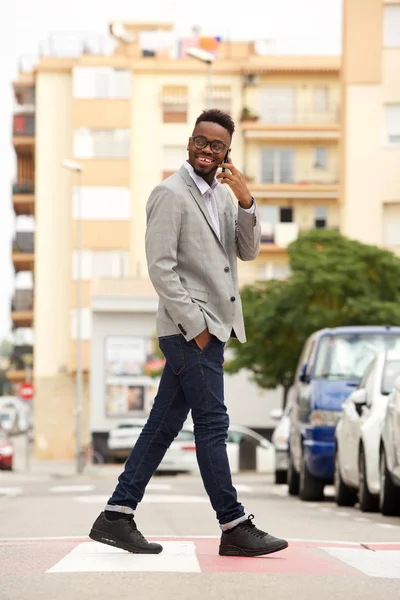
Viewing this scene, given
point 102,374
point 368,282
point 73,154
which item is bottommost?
point 102,374

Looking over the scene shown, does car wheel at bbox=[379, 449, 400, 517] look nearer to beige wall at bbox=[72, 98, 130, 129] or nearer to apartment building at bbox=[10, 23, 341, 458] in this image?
apartment building at bbox=[10, 23, 341, 458]

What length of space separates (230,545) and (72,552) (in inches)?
32.9

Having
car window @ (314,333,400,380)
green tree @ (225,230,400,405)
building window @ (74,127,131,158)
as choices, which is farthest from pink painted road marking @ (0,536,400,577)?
building window @ (74,127,131,158)

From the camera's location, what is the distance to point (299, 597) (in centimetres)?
623

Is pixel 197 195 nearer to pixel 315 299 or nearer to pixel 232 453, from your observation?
pixel 232 453

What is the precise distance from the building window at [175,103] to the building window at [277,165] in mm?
4105

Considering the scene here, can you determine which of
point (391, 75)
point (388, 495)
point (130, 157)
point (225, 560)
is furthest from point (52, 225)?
point (225, 560)

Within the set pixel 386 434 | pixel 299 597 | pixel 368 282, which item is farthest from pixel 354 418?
pixel 368 282

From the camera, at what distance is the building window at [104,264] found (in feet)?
234

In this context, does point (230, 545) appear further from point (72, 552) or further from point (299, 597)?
point (299, 597)

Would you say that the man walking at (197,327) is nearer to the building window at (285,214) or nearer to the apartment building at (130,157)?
the apartment building at (130,157)

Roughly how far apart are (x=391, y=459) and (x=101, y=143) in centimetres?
5912

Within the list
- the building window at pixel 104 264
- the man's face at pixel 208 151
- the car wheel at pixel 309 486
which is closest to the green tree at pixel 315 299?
the car wheel at pixel 309 486

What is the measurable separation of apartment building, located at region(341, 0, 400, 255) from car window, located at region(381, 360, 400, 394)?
38.3 metres
